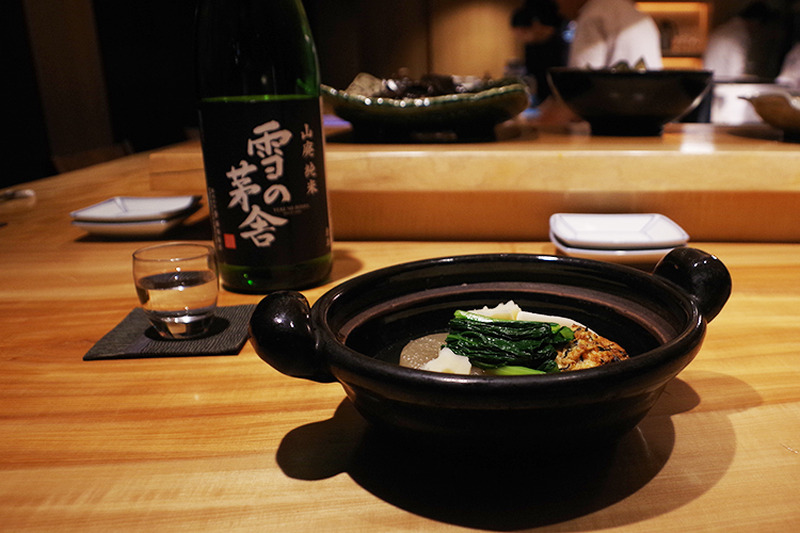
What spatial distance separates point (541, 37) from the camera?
607 cm

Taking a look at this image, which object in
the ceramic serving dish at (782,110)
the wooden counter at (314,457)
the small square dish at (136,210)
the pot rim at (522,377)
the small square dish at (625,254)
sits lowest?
the wooden counter at (314,457)

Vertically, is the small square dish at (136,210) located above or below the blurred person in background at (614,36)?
below

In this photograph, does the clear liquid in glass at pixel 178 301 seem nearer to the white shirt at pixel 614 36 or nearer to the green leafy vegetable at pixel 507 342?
the green leafy vegetable at pixel 507 342

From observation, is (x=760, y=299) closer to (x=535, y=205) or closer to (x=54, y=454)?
(x=535, y=205)

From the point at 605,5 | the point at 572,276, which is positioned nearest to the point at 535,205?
the point at 572,276

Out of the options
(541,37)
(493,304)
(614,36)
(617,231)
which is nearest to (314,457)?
(493,304)

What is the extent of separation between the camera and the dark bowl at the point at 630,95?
1155 millimetres

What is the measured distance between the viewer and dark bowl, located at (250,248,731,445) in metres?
0.34

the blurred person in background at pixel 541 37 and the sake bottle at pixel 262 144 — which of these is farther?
the blurred person in background at pixel 541 37

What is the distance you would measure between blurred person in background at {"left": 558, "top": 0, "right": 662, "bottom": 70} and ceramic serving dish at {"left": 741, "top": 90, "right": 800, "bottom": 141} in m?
2.75

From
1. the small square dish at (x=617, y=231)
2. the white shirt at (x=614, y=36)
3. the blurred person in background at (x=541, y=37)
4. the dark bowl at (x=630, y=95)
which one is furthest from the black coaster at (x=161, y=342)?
the blurred person in background at (x=541, y=37)

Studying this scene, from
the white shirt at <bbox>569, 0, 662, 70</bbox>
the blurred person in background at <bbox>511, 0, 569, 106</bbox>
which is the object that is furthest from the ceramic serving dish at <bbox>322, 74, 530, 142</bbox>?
the blurred person in background at <bbox>511, 0, 569, 106</bbox>

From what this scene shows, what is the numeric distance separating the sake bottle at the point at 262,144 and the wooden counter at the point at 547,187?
0.22 metres

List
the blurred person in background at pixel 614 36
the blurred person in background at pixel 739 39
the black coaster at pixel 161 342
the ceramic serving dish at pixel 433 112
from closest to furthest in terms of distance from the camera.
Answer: the black coaster at pixel 161 342 < the ceramic serving dish at pixel 433 112 < the blurred person in background at pixel 614 36 < the blurred person in background at pixel 739 39
